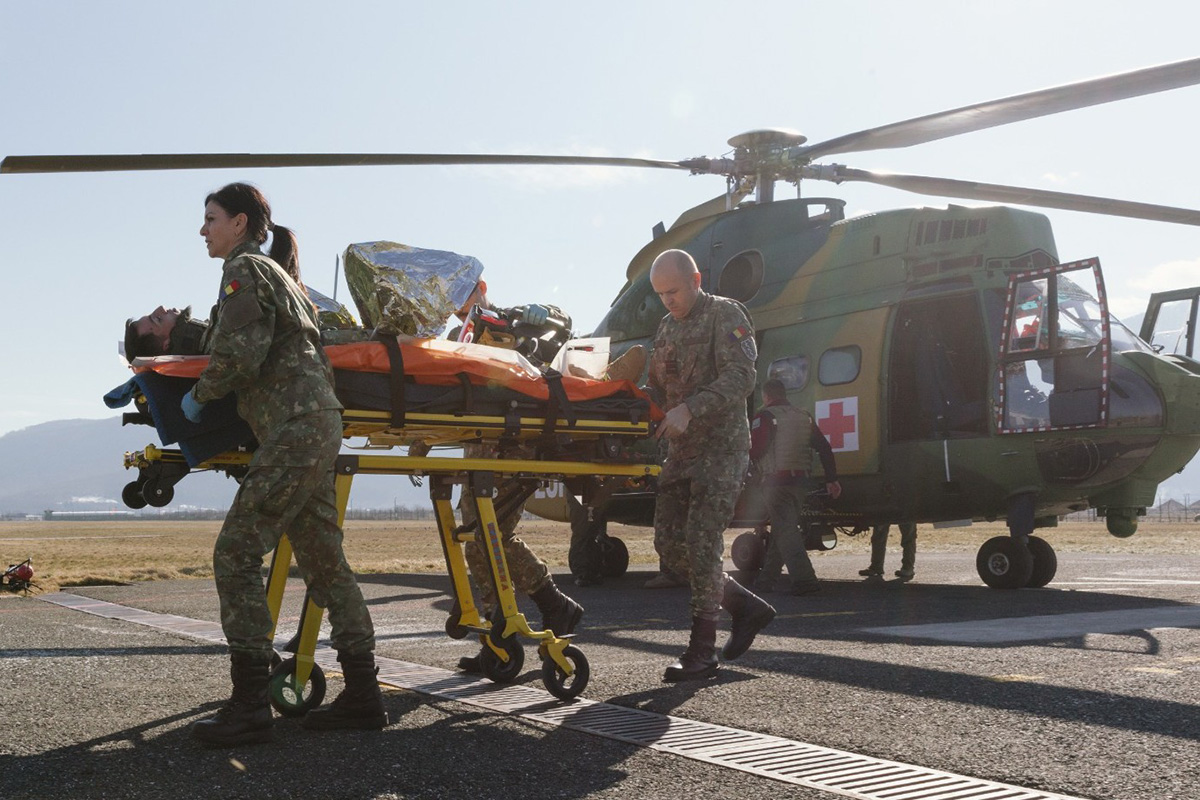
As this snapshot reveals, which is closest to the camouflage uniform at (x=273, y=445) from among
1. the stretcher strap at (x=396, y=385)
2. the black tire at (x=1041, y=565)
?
the stretcher strap at (x=396, y=385)

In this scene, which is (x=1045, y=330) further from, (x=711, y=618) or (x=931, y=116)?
(x=711, y=618)

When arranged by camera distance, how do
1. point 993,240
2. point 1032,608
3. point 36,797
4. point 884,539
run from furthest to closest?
point 884,539
point 993,240
point 1032,608
point 36,797

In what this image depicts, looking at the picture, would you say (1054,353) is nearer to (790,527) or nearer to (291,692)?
(790,527)

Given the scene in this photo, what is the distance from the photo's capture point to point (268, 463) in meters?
4.07

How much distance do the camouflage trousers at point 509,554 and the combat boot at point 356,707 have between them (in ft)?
3.63

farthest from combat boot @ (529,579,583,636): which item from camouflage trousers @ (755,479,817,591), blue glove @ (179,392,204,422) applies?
camouflage trousers @ (755,479,817,591)

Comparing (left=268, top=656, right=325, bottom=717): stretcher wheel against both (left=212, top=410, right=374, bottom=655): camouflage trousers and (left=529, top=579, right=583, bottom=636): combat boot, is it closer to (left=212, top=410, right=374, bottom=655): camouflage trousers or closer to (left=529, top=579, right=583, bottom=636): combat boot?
(left=212, top=410, right=374, bottom=655): camouflage trousers

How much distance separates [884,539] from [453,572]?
8468mm

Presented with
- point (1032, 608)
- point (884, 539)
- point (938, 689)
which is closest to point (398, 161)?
point (938, 689)

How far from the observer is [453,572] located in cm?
534

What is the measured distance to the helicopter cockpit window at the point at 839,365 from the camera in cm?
1124

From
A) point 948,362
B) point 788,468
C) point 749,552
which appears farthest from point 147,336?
point 948,362

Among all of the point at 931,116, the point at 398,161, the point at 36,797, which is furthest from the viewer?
the point at 931,116

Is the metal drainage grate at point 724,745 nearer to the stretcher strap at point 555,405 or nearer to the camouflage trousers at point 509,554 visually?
the camouflage trousers at point 509,554
